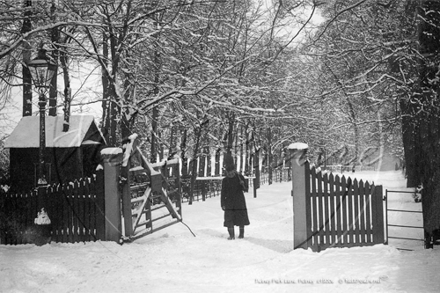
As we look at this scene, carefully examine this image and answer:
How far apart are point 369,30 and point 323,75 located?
398 centimetres

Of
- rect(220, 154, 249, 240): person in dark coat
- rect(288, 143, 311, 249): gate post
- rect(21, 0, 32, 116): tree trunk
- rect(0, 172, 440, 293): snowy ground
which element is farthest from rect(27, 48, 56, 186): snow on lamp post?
rect(288, 143, 311, 249): gate post

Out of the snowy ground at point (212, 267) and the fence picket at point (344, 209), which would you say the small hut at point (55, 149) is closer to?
the snowy ground at point (212, 267)

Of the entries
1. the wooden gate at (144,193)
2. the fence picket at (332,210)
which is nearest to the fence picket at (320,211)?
the fence picket at (332,210)

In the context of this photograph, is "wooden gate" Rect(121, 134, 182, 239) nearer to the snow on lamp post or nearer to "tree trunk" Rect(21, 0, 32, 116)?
the snow on lamp post

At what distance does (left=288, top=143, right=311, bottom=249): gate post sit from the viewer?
830cm

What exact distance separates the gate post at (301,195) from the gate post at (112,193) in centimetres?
370

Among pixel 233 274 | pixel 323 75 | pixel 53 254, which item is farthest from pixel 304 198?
pixel 323 75

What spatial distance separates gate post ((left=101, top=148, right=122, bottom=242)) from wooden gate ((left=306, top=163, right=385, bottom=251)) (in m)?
3.95

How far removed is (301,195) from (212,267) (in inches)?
87.4

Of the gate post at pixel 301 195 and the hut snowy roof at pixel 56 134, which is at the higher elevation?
the hut snowy roof at pixel 56 134

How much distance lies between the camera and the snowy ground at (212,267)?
247 inches

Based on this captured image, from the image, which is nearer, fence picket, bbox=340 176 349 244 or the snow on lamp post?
fence picket, bbox=340 176 349 244

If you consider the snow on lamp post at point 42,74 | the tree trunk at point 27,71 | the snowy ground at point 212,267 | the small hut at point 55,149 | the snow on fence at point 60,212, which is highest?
the tree trunk at point 27,71

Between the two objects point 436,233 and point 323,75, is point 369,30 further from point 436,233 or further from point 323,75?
point 436,233
